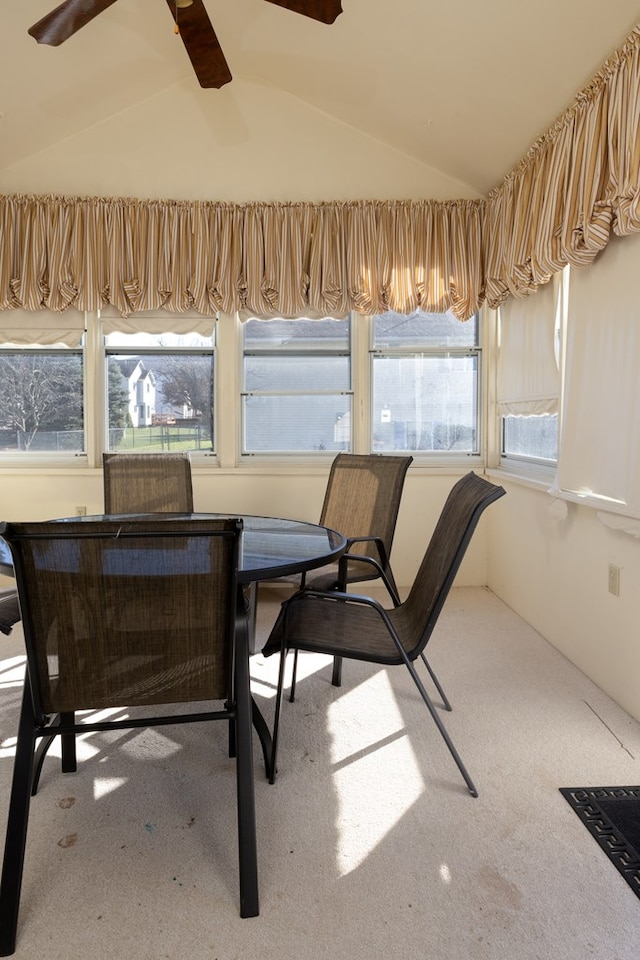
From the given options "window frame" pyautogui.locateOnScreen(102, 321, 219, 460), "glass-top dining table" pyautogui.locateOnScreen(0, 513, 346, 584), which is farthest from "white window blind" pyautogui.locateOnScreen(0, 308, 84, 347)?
"glass-top dining table" pyautogui.locateOnScreen(0, 513, 346, 584)

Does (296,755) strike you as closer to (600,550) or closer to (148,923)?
(148,923)

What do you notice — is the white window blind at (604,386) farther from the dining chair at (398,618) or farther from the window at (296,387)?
the window at (296,387)

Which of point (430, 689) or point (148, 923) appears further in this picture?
point (430, 689)

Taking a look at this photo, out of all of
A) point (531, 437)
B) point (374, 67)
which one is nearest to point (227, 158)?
point (374, 67)

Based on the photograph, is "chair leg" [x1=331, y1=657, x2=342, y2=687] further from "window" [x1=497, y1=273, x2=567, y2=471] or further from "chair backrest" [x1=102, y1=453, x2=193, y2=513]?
"window" [x1=497, y1=273, x2=567, y2=471]

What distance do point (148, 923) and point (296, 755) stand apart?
760 millimetres

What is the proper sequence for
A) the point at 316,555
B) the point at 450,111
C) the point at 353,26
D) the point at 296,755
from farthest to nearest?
the point at 450,111
the point at 353,26
the point at 296,755
the point at 316,555

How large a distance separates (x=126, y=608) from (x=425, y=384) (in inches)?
123

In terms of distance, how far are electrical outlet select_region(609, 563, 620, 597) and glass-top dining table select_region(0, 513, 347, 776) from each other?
3.74 ft

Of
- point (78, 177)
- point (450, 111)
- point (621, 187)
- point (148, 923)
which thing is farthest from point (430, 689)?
point (78, 177)

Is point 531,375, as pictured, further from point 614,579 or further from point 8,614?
point 8,614

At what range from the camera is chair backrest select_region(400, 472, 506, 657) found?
1.81 metres

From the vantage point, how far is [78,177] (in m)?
3.94

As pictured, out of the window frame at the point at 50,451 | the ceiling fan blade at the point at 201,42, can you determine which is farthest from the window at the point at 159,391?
the ceiling fan blade at the point at 201,42
